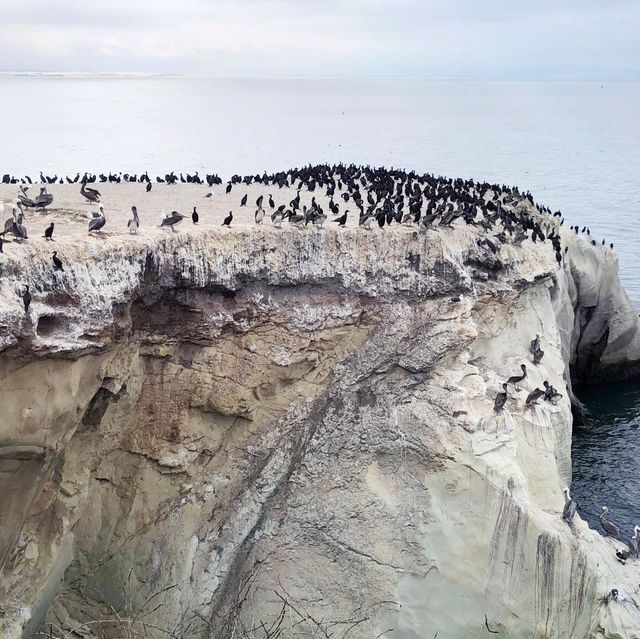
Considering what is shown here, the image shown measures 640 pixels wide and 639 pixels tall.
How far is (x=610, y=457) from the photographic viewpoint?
30797mm

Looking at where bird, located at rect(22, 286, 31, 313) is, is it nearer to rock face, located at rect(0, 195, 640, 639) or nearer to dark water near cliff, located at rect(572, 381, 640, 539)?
rock face, located at rect(0, 195, 640, 639)

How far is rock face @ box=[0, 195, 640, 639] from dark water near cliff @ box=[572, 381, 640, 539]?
17.9 ft

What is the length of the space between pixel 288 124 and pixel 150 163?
7408 cm

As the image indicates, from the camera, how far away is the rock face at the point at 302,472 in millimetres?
18734

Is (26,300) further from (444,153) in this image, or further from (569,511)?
(444,153)

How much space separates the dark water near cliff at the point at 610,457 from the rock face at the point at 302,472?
17.9 feet

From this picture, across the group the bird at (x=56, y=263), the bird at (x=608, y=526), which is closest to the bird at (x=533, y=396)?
the bird at (x=608, y=526)

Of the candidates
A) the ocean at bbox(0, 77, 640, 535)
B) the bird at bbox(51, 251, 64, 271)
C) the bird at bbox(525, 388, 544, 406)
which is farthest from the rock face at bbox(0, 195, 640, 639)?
the ocean at bbox(0, 77, 640, 535)

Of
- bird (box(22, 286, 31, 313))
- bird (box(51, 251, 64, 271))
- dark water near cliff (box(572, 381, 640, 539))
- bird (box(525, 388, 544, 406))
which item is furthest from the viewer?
dark water near cliff (box(572, 381, 640, 539))

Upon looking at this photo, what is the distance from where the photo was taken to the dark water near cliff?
27.1 metres

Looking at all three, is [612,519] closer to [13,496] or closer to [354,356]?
[354,356]

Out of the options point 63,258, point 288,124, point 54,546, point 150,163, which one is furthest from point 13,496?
point 288,124

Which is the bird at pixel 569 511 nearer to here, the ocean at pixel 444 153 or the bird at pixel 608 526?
the bird at pixel 608 526

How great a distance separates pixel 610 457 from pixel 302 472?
14944 millimetres
